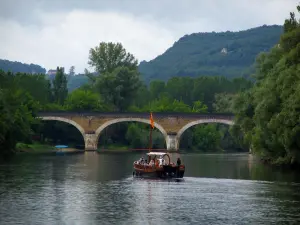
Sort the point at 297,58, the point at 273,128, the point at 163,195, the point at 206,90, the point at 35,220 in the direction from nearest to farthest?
the point at 35,220 < the point at 163,195 < the point at 273,128 < the point at 297,58 < the point at 206,90

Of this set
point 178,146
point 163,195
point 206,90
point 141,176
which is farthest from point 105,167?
point 206,90

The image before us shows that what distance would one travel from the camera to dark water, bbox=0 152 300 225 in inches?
1393

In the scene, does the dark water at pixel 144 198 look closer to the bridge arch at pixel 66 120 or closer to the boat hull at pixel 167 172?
the boat hull at pixel 167 172

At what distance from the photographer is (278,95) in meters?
64.0

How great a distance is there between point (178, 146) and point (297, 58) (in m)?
51.4

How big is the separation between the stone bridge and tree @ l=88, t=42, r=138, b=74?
18166 millimetres

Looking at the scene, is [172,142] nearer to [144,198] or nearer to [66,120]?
[66,120]

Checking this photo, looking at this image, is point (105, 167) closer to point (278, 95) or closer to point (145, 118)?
point (278, 95)

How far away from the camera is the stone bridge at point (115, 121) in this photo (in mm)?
115000

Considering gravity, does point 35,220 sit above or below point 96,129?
below

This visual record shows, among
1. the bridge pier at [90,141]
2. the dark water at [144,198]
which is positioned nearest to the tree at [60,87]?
the bridge pier at [90,141]

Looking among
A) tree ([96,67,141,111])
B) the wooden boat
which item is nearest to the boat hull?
the wooden boat

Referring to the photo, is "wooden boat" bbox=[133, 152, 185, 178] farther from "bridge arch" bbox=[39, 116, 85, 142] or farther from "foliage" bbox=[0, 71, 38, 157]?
"bridge arch" bbox=[39, 116, 85, 142]

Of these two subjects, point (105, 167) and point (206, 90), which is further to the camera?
point (206, 90)
